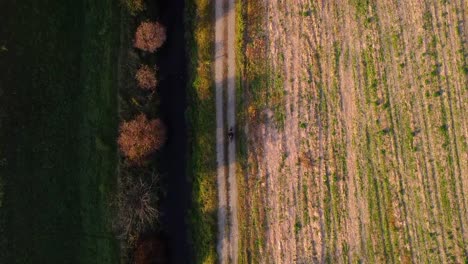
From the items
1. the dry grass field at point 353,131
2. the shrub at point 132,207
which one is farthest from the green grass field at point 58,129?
the dry grass field at point 353,131

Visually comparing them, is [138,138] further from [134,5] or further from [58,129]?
[134,5]

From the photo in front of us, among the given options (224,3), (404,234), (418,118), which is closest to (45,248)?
(224,3)

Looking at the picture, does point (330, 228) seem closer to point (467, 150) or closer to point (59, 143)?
point (467, 150)

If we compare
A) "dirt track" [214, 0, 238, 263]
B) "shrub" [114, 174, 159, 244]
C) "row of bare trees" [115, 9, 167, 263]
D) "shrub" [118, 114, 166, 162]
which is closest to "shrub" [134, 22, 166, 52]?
"row of bare trees" [115, 9, 167, 263]

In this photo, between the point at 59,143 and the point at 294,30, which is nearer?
the point at 59,143

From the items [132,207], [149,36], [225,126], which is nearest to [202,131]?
[225,126]

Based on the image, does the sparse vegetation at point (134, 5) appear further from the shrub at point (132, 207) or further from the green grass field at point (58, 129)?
the shrub at point (132, 207)

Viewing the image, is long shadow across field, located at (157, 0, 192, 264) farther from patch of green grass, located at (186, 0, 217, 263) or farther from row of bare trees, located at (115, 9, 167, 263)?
row of bare trees, located at (115, 9, 167, 263)
